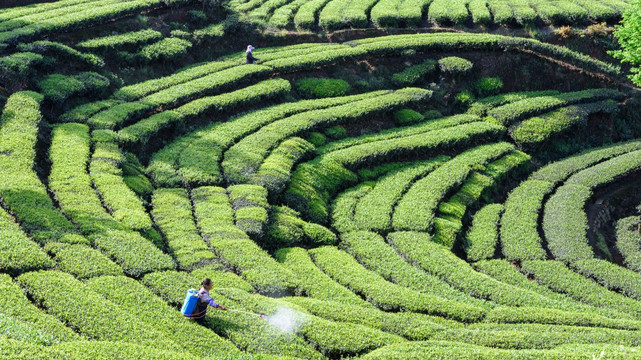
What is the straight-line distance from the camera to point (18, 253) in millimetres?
15898

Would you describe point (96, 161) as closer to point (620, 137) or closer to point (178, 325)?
point (178, 325)

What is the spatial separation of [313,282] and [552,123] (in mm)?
20959

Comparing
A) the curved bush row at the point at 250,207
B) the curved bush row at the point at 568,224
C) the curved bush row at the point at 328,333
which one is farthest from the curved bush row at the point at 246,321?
the curved bush row at the point at 568,224

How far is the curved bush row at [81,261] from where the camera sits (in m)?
16.3

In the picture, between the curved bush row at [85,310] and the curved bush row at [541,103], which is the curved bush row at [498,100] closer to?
the curved bush row at [541,103]

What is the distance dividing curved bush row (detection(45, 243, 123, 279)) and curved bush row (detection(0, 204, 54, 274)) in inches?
14.9

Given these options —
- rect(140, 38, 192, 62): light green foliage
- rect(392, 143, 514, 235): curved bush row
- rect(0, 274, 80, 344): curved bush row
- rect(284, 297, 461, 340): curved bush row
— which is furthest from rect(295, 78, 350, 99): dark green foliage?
rect(0, 274, 80, 344): curved bush row

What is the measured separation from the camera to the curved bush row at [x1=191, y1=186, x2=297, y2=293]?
1856 cm

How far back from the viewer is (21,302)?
14.2 metres

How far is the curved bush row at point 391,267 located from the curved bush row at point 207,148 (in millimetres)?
6024

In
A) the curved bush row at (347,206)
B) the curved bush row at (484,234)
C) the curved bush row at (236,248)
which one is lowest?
the curved bush row at (484,234)

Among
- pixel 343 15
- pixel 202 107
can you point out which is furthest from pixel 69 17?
pixel 343 15

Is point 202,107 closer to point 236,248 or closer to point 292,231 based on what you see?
point 292,231

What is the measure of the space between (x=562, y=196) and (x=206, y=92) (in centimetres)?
1796
